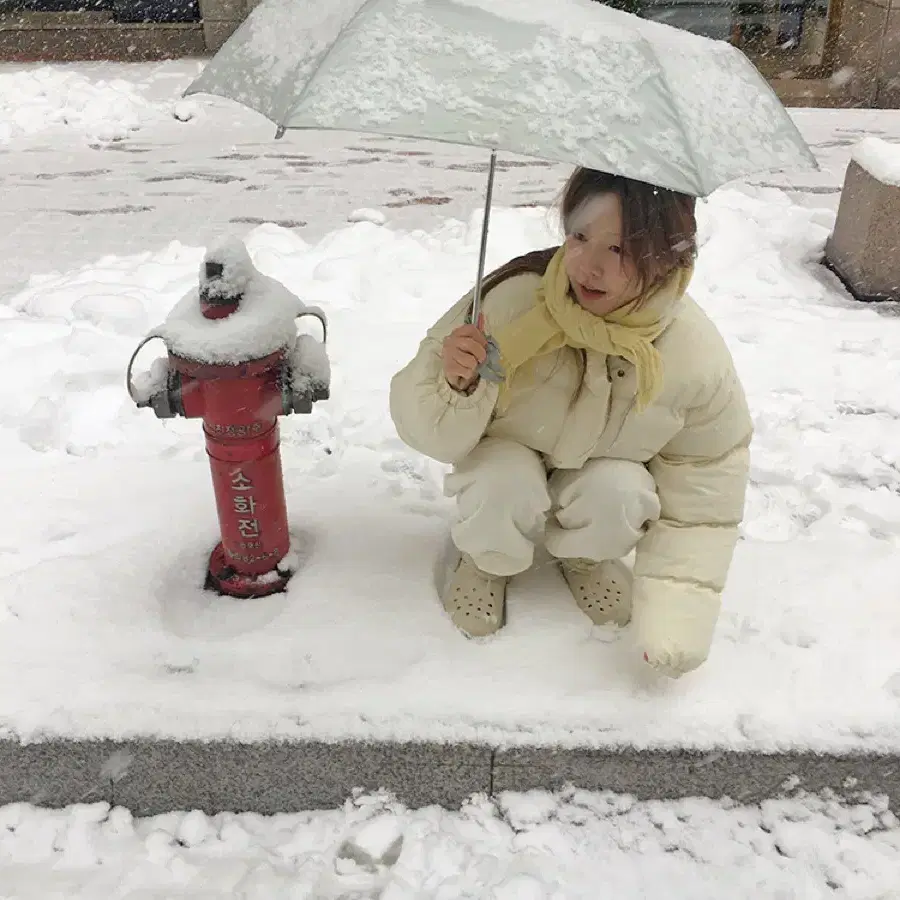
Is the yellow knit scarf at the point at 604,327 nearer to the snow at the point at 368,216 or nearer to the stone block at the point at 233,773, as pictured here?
the stone block at the point at 233,773

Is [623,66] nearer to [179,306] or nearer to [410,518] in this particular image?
[179,306]

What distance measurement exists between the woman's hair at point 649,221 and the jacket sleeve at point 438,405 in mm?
389

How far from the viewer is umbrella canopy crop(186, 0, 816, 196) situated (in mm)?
1438

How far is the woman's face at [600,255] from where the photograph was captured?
178 centimetres

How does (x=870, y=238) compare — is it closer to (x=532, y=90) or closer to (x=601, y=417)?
(x=601, y=417)

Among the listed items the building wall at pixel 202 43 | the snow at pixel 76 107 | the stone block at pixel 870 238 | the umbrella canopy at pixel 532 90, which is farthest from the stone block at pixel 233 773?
the building wall at pixel 202 43

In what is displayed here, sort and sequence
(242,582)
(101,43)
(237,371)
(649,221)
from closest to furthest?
(649,221) < (237,371) < (242,582) < (101,43)

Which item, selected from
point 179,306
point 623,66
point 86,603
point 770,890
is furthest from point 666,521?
point 86,603

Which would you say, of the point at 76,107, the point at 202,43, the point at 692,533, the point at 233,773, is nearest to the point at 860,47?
the point at 202,43

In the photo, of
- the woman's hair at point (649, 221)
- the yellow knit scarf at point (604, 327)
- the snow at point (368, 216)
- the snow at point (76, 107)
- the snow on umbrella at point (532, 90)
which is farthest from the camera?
the snow at point (76, 107)

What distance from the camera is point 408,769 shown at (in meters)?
2.09

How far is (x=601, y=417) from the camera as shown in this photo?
204 cm

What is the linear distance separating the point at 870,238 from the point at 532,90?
145 inches

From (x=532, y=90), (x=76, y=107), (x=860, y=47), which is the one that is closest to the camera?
(x=532, y=90)
